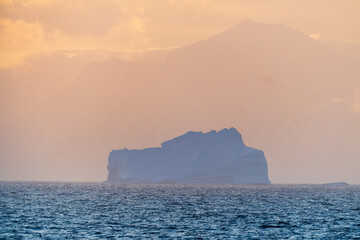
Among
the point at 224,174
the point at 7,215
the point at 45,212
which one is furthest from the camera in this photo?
the point at 224,174

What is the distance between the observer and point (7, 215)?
191ft

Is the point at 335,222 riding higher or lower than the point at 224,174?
lower

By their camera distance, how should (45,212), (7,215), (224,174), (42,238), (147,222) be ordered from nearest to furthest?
(42,238) < (147,222) < (7,215) < (45,212) < (224,174)

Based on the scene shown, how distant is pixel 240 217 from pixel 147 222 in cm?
1080

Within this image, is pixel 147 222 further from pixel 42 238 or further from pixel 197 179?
pixel 197 179

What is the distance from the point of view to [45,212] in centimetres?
6247

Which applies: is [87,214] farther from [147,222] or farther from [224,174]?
[224,174]

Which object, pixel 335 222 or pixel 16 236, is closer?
pixel 16 236

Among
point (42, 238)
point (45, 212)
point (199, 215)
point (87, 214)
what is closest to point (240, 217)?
point (199, 215)

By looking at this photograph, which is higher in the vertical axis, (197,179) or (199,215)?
(197,179)

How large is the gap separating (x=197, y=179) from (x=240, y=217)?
14001 cm

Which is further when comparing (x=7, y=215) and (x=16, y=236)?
(x=7, y=215)

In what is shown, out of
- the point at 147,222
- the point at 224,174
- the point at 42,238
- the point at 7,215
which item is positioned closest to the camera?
the point at 42,238

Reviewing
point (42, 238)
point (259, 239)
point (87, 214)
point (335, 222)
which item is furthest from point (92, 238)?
point (335, 222)
